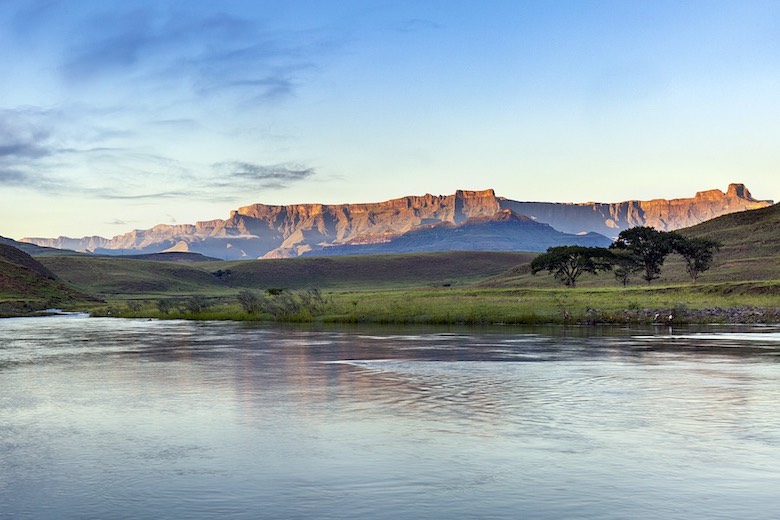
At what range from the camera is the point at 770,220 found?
571 ft

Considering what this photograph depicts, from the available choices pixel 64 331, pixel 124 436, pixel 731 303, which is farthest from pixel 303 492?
pixel 731 303

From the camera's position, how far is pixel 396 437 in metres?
18.0

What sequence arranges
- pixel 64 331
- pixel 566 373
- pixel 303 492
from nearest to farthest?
pixel 303 492
pixel 566 373
pixel 64 331

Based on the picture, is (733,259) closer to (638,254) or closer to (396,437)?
(638,254)

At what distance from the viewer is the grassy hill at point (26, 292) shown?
360ft

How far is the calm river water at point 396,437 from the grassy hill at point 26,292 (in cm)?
8132

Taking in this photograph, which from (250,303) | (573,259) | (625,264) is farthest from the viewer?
(625,264)

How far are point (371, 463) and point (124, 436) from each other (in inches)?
255

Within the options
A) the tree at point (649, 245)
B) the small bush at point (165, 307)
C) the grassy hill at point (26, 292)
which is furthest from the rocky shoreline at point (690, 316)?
the grassy hill at point (26, 292)

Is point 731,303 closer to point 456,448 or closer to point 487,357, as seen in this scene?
point 487,357

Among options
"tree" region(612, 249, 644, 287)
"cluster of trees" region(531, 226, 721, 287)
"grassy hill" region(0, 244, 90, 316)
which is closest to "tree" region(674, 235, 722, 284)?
"cluster of trees" region(531, 226, 721, 287)

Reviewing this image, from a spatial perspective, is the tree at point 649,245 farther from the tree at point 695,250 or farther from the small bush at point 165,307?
the small bush at point 165,307

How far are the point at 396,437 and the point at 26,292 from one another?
122801 mm

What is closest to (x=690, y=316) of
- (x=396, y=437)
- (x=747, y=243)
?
(x=396, y=437)
